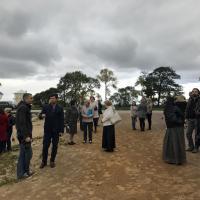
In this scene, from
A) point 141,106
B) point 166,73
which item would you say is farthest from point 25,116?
point 166,73

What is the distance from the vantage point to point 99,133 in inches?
707

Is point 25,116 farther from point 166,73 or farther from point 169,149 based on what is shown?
point 166,73

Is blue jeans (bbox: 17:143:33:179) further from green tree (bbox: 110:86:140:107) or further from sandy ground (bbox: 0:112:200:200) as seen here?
green tree (bbox: 110:86:140:107)

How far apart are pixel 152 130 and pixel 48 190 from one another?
423 inches

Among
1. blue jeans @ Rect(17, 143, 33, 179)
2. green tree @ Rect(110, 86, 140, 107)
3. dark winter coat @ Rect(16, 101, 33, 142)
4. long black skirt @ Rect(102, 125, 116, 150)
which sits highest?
green tree @ Rect(110, 86, 140, 107)

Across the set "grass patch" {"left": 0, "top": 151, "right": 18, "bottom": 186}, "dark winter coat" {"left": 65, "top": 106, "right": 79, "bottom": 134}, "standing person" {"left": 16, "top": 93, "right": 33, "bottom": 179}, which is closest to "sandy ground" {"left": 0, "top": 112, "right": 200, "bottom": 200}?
"standing person" {"left": 16, "top": 93, "right": 33, "bottom": 179}

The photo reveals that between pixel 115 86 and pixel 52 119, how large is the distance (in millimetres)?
69145

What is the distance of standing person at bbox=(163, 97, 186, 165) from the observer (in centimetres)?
1090

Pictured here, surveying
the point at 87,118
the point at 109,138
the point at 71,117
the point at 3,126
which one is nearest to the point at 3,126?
the point at 3,126

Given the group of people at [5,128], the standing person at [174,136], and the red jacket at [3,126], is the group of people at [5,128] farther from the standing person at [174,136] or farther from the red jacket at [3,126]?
the standing person at [174,136]

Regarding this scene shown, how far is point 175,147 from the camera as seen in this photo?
1095 cm

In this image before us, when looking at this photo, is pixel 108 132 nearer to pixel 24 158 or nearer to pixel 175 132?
pixel 175 132

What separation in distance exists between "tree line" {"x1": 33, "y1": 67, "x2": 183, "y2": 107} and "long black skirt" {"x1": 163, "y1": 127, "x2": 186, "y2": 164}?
201ft

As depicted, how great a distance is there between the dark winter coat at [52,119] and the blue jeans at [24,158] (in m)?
0.81
